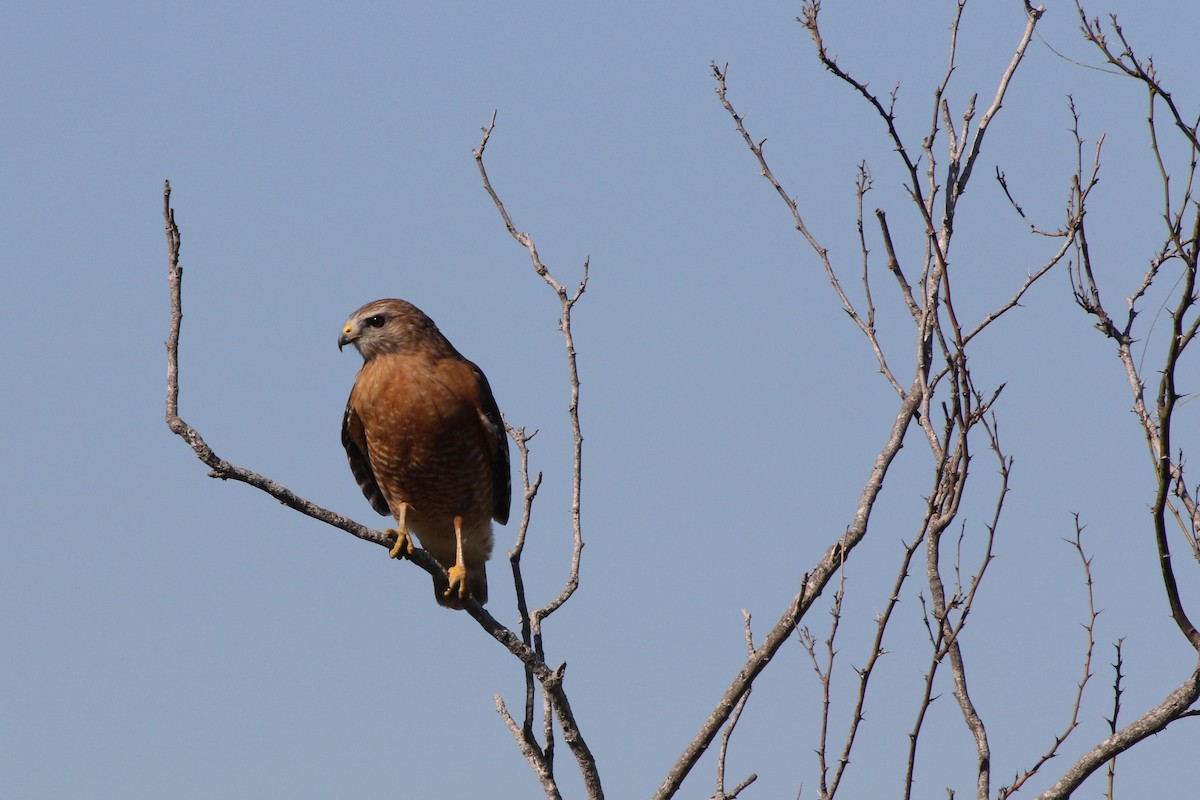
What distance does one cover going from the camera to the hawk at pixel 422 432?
22.7ft

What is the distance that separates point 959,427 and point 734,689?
3.81ft

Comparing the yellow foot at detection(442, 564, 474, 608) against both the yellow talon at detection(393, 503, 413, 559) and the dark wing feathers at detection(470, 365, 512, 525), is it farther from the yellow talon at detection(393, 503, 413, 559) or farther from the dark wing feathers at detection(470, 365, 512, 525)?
the dark wing feathers at detection(470, 365, 512, 525)

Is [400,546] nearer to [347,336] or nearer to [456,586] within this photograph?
[456,586]

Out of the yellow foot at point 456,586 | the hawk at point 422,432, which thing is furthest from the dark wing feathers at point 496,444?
the yellow foot at point 456,586

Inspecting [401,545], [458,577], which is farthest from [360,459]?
[401,545]

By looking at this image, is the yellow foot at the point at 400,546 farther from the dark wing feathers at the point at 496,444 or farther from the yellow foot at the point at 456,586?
the dark wing feathers at the point at 496,444

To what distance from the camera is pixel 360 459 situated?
740cm

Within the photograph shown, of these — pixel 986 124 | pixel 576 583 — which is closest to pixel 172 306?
pixel 576 583

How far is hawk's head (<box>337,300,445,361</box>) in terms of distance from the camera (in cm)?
713

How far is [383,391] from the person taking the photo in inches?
273

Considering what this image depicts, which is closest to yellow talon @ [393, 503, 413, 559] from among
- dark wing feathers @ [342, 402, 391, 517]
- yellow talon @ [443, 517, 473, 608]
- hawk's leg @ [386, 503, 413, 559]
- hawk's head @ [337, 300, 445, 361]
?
hawk's leg @ [386, 503, 413, 559]

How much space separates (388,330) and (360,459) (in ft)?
2.46

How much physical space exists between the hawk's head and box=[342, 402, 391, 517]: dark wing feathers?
35 cm

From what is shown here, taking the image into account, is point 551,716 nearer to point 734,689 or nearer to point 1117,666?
point 734,689
